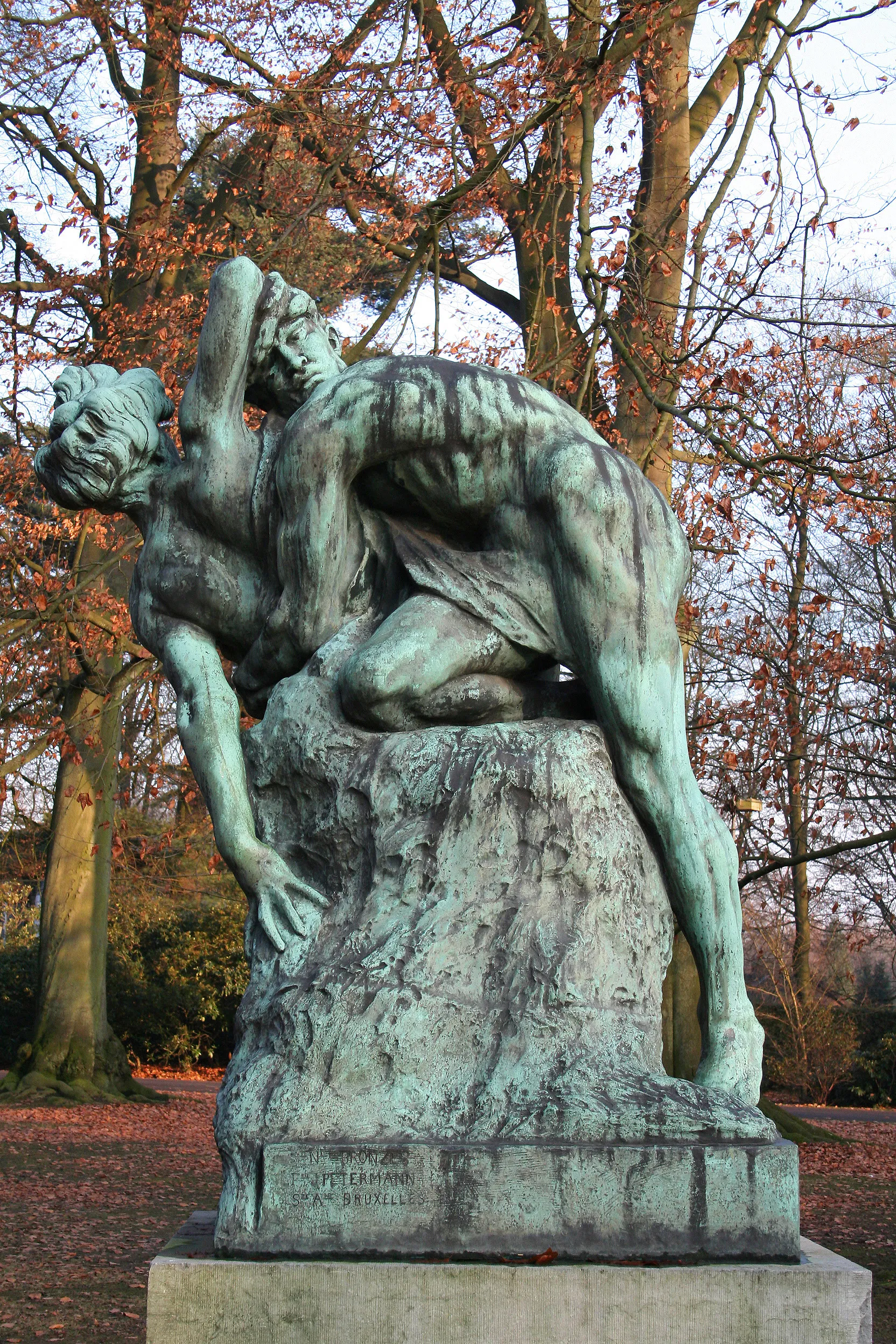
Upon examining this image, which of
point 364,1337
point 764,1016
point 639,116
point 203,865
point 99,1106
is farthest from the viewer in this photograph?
point 203,865

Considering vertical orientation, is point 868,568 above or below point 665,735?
above

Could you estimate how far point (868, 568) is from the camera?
17562 mm

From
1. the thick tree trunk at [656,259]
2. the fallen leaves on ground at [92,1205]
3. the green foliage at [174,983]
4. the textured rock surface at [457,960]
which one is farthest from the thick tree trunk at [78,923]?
the textured rock surface at [457,960]

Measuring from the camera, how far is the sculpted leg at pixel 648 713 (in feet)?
10.4

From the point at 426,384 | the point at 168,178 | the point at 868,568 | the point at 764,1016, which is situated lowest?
the point at 764,1016

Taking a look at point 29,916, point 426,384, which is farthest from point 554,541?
point 29,916

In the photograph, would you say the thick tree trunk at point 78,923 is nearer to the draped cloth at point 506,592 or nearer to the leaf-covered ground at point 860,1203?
the leaf-covered ground at point 860,1203

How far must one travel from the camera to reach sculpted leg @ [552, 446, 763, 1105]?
3.18 meters

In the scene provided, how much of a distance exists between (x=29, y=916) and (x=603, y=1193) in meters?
18.7

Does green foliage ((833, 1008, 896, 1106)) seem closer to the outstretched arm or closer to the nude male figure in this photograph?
the nude male figure

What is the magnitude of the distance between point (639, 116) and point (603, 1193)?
9.94m

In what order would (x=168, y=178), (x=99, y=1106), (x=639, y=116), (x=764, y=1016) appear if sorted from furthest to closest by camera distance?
(x=764, y=1016) < (x=168, y=178) < (x=99, y=1106) < (x=639, y=116)

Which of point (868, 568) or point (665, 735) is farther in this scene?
point (868, 568)

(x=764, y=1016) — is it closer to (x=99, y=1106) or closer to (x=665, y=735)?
(x=99, y=1106)
